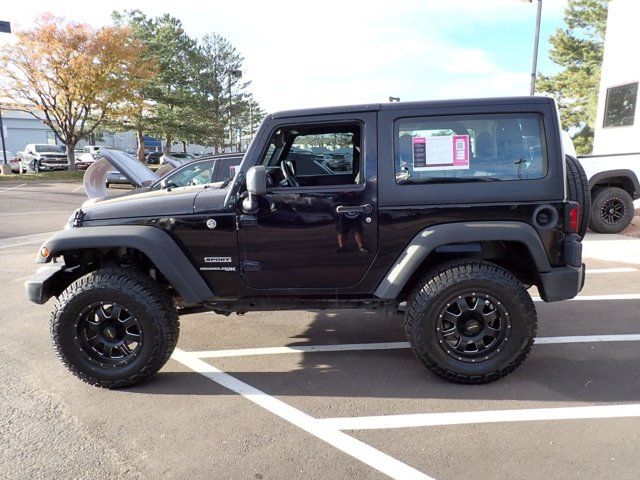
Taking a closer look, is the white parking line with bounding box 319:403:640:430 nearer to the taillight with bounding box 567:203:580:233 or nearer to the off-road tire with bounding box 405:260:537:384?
the off-road tire with bounding box 405:260:537:384

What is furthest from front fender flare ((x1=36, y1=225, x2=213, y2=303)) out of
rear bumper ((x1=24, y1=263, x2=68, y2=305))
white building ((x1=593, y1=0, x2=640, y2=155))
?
white building ((x1=593, y1=0, x2=640, y2=155))

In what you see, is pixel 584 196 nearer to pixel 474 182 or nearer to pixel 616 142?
pixel 474 182

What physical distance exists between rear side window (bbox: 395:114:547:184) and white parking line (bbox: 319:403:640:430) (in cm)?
158

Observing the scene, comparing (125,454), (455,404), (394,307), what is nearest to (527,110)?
(394,307)

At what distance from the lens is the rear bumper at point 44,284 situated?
132 inches

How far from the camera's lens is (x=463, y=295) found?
3.20 metres

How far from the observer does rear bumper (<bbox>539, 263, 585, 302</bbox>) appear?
322 cm

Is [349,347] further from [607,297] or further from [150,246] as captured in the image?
[607,297]

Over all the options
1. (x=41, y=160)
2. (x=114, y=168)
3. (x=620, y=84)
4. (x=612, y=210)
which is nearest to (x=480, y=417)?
(x=114, y=168)

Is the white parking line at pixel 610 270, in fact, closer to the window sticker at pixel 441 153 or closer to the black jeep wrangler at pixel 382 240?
the black jeep wrangler at pixel 382 240

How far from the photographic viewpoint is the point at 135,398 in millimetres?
3209

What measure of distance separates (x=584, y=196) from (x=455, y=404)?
6.40 ft

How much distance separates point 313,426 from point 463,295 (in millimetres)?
1360

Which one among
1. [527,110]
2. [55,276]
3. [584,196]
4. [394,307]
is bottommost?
[394,307]
